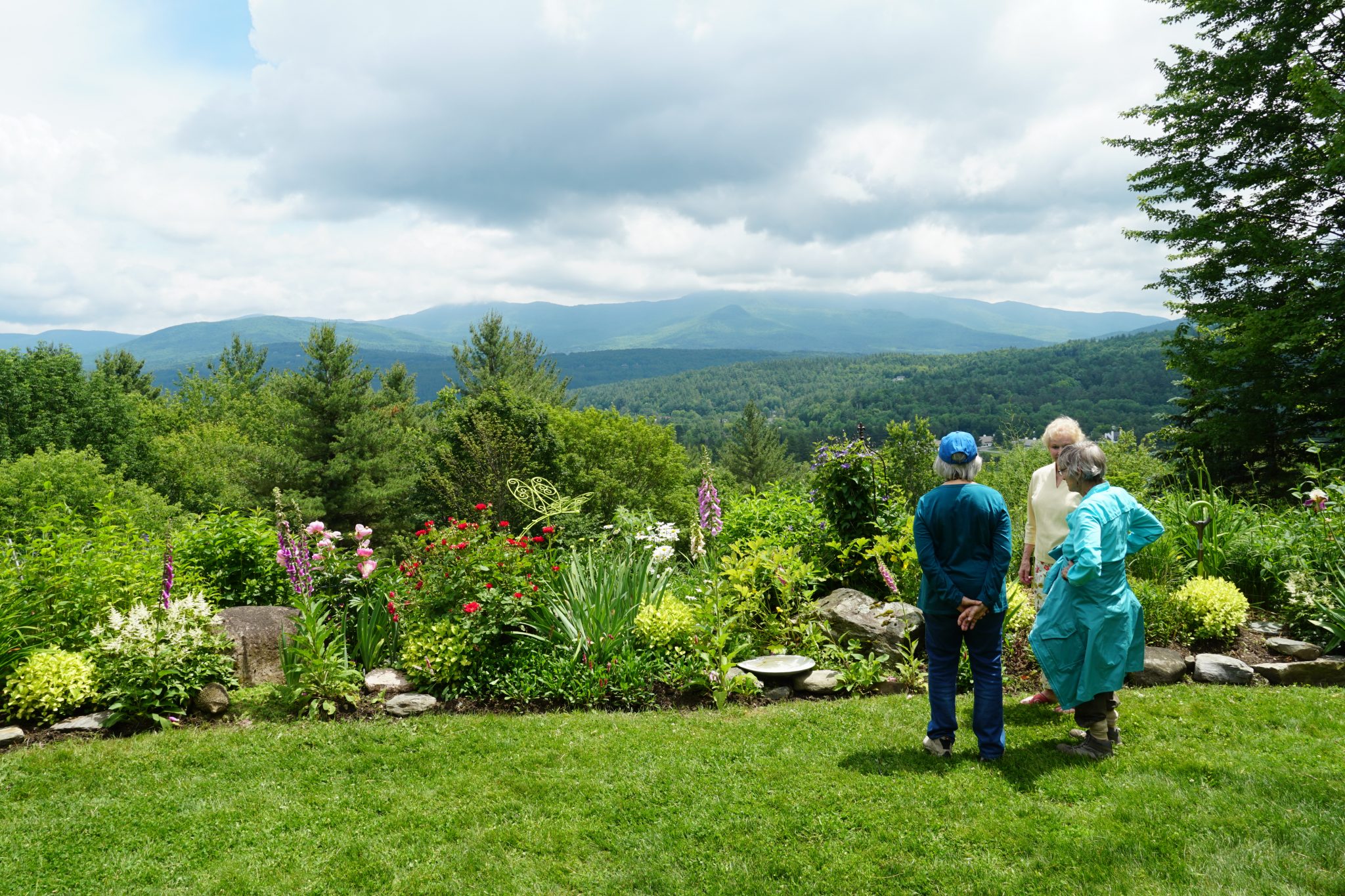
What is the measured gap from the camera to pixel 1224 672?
5000 mm

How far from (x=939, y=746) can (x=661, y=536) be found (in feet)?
11.5

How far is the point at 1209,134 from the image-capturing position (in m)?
12.7

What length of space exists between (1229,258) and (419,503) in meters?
19.4

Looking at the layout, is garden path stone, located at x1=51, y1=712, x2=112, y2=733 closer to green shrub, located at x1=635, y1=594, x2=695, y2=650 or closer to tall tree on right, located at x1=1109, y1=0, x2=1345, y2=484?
green shrub, located at x1=635, y1=594, x2=695, y2=650

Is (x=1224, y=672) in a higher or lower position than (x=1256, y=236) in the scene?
lower

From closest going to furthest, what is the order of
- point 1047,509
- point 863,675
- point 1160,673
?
1. point 1047,509
2. point 1160,673
3. point 863,675

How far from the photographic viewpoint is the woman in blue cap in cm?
370

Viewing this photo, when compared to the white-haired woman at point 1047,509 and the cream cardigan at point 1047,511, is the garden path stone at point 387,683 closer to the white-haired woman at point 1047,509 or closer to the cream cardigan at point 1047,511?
the white-haired woman at point 1047,509

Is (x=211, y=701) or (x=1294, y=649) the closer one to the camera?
(x=211, y=701)

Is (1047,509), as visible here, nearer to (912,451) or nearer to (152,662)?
(152,662)

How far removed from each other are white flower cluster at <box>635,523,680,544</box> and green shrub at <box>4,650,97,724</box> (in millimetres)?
4357

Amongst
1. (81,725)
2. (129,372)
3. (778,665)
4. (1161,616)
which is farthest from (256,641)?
(129,372)

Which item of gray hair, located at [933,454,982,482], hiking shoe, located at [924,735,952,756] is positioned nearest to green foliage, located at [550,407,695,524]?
hiking shoe, located at [924,735,952,756]

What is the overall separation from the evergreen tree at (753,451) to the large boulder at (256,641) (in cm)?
4798
